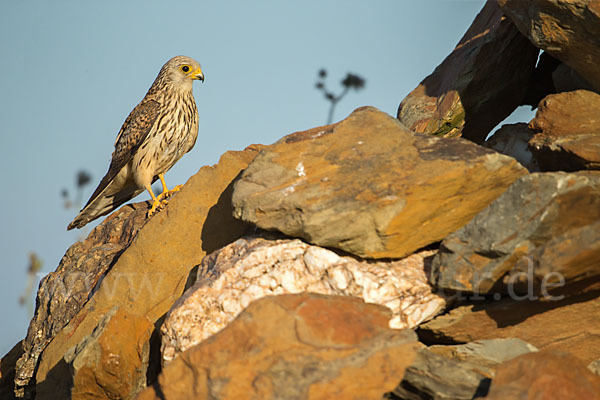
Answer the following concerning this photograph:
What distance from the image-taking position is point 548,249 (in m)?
3.71

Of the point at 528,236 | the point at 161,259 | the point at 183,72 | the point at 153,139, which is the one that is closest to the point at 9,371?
the point at 161,259

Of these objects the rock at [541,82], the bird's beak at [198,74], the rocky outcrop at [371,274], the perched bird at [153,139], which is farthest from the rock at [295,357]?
the bird's beak at [198,74]

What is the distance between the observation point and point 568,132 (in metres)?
5.14

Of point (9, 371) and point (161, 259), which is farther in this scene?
point (9, 371)

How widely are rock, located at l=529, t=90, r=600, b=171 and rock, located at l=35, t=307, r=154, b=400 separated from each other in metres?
3.75

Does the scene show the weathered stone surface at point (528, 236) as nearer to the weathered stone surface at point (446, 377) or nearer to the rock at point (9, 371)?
the weathered stone surface at point (446, 377)

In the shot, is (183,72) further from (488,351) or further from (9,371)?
(488,351)

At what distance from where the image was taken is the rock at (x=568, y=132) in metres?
4.73

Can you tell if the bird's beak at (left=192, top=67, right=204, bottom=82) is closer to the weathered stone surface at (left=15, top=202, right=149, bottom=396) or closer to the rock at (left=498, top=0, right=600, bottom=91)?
the weathered stone surface at (left=15, top=202, right=149, bottom=396)

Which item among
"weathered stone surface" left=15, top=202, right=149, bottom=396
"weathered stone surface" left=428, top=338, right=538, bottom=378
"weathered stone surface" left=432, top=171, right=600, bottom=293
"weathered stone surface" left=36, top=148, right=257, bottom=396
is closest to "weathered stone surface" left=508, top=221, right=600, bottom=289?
"weathered stone surface" left=432, top=171, right=600, bottom=293

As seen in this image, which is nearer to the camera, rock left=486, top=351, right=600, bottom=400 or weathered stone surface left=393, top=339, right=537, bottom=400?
rock left=486, top=351, right=600, bottom=400

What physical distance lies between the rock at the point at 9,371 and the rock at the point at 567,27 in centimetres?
651

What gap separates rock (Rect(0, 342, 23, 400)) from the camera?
6.64 m

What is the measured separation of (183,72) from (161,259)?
326cm
